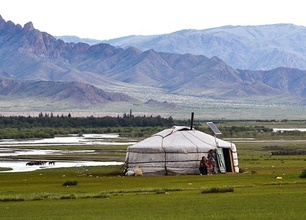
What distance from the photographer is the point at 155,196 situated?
33.5m

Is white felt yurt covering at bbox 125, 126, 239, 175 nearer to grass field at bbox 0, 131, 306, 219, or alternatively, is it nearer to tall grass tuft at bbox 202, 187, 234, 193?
grass field at bbox 0, 131, 306, 219

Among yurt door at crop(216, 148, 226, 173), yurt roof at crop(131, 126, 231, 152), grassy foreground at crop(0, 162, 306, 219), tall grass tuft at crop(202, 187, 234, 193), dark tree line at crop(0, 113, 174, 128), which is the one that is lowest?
grassy foreground at crop(0, 162, 306, 219)

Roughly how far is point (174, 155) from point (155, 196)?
1579 cm

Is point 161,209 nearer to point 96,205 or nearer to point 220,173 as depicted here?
point 96,205

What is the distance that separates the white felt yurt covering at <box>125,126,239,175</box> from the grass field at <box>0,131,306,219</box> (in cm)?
129

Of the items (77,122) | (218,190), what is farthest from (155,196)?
(77,122)

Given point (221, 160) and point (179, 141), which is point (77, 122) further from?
point (221, 160)

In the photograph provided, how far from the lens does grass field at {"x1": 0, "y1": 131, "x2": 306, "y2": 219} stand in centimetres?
2738

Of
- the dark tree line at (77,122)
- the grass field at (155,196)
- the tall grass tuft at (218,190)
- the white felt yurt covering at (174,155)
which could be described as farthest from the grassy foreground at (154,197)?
the dark tree line at (77,122)

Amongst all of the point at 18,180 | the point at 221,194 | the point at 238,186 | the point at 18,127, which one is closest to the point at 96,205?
the point at 221,194

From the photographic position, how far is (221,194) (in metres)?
33.6

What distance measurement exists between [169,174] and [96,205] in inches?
742

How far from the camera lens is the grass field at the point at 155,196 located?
2738 centimetres

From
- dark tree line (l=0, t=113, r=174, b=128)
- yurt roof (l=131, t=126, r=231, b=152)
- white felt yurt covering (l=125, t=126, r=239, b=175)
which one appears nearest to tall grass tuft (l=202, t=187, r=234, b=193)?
white felt yurt covering (l=125, t=126, r=239, b=175)
